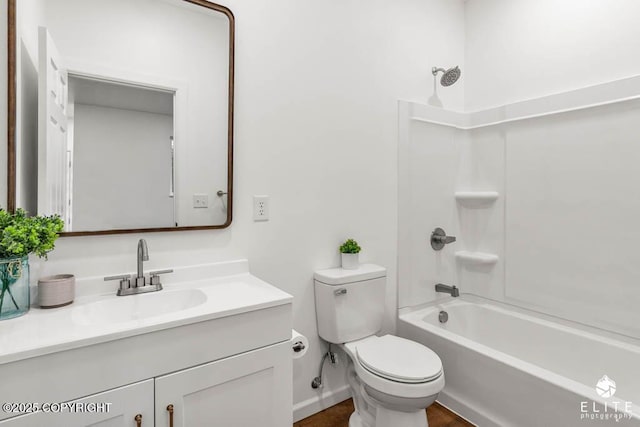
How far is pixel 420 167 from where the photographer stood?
88.5 inches

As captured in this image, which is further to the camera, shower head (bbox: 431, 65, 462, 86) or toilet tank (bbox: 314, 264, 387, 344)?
shower head (bbox: 431, 65, 462, 86)

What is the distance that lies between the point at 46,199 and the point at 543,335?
2510 mm

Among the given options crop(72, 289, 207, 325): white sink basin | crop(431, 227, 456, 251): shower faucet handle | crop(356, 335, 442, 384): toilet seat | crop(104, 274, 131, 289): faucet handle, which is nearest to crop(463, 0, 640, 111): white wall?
crop(431, 227, 456, 251): shower faucet handle

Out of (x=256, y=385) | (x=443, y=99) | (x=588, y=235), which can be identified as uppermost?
(x=443, y=99)

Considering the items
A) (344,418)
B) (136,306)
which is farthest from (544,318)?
(136,306)

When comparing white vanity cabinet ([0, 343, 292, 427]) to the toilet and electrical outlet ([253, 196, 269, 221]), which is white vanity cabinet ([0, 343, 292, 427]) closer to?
the toilet

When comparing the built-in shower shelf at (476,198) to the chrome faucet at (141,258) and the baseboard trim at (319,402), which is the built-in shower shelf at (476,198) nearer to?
the baseboard trim at (319,402)

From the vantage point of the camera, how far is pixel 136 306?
4.06 ft

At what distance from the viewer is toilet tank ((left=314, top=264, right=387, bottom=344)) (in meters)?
1.74

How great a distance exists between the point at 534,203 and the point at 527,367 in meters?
1.01

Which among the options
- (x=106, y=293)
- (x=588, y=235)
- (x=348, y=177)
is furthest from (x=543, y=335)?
(x=106, y=293)

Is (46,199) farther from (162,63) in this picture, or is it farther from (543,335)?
(543,335)

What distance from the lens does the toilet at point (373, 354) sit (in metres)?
1.40

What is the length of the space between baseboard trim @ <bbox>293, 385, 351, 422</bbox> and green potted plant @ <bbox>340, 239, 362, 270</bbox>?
72 cm
